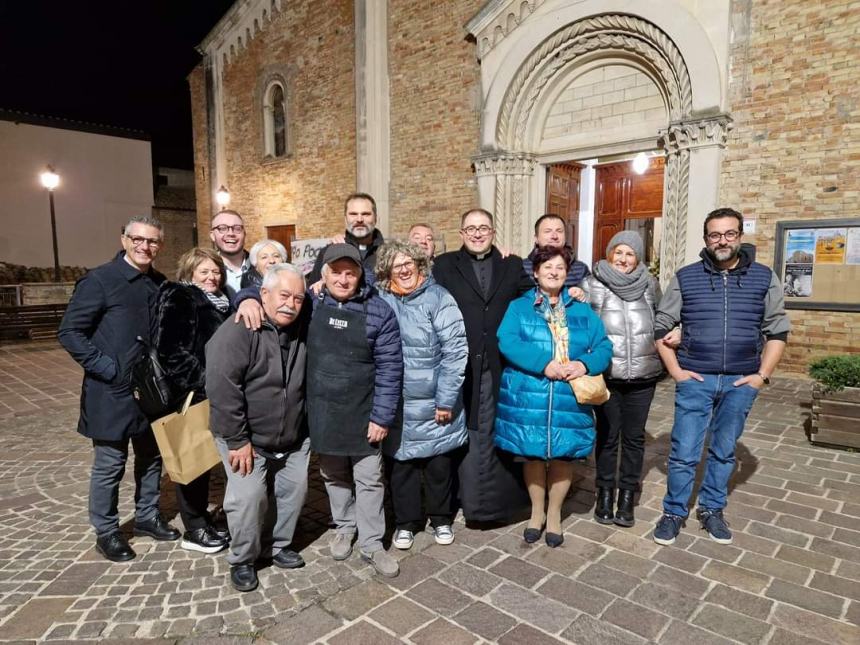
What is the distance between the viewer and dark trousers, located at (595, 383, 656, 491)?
3607mm

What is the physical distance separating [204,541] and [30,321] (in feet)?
39.7

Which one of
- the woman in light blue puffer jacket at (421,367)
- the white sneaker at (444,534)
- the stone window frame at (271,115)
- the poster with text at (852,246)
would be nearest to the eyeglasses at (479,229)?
the woman in light blue puffer jacket at (421,367)

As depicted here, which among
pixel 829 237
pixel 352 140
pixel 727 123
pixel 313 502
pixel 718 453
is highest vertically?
pixel 352 140

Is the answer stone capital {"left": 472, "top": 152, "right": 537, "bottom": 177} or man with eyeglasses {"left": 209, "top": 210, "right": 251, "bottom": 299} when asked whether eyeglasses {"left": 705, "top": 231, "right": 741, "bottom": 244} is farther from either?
stone capital {"left": 472, "top": 152, "right": 537, "bottom": 177}

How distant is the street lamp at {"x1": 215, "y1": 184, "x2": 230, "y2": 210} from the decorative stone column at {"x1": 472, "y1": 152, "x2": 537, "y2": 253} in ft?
30.3

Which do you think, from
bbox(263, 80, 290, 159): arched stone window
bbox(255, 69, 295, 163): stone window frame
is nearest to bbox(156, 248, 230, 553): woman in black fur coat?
bbox(255, 69, 295, 163): stone window frame

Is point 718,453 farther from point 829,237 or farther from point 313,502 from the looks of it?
point 829,237

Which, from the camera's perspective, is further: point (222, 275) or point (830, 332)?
point (830, 332)

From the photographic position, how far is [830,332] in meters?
7.07

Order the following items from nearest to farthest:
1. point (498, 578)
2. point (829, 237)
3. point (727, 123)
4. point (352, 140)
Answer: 1. point (498, 578)
2. point (829, 237)
3. point (727, 123)
4. point (352, 140)

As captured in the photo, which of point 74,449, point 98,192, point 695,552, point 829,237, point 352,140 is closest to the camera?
point 695,552

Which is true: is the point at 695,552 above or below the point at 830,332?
A: below

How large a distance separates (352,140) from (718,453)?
1106 centimetres

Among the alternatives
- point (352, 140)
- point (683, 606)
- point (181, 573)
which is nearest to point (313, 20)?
point (352, 140)
